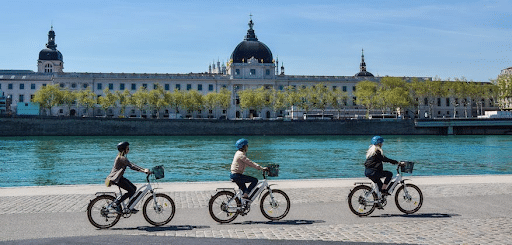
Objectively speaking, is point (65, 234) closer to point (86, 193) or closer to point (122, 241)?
point (122, 241)

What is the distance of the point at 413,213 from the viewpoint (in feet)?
44.5

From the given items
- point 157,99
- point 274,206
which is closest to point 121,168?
point 274,206

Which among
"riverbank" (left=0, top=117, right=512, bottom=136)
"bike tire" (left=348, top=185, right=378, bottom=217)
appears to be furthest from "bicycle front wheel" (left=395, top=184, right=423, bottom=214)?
"riverbank" (left=0, top=117, right=512, bottom=136)

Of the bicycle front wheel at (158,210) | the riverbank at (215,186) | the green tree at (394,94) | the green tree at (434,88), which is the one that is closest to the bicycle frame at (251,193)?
the bicycle front wheel at (158,210)

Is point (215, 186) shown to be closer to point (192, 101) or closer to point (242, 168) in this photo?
point (242, 168)

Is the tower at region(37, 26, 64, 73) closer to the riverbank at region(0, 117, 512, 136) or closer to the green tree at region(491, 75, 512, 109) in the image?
the riverbank at region(0, 117, 512, 136)

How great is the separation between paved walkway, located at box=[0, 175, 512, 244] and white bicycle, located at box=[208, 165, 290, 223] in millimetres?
405

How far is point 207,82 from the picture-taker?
13688cm

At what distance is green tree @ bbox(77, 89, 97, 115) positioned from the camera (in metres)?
118

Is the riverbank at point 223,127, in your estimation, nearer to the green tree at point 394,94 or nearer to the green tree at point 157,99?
the green tree at point 394,94

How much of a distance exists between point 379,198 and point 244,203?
3240 mm

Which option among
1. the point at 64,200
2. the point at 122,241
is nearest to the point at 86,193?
the point at 64,200

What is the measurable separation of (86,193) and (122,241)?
7.13 metres

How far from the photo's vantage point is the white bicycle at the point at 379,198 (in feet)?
43.4
